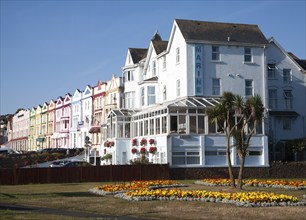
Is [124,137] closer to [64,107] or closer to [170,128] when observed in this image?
[170,128]

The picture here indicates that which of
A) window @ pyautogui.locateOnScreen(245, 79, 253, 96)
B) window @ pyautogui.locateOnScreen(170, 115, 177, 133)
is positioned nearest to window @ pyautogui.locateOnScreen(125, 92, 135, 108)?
window @ pyautogui.locateOnScreen(245, 79, 253, 96)

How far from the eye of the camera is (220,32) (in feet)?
167

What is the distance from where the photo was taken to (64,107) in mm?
94812

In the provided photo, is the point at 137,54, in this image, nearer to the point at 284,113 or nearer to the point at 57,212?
the point at 284,113

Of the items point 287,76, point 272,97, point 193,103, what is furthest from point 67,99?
point 193,103

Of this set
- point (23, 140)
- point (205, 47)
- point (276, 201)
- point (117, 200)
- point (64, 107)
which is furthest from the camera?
point (23, 140)

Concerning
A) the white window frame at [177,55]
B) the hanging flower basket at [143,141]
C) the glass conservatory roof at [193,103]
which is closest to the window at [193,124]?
the glass conservatory roof at [193,103]

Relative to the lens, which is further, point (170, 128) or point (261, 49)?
point (261, 49)

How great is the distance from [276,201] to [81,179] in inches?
873

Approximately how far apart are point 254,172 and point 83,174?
52.6 ft

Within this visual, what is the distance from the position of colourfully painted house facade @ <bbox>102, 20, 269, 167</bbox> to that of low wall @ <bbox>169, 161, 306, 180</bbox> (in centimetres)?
64

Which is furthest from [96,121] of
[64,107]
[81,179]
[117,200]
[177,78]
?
[117,200]

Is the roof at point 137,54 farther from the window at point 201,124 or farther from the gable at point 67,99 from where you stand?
the gable at point 67,99

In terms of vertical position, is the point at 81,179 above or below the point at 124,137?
below
